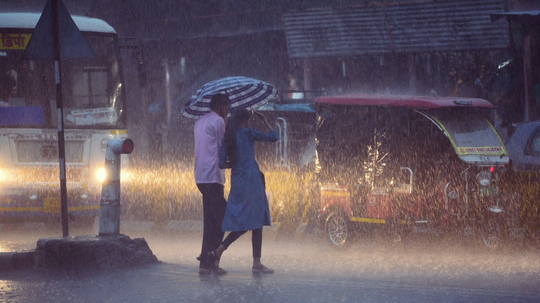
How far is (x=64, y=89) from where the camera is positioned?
12469 millimetres

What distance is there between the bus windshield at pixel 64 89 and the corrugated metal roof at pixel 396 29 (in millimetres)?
9443

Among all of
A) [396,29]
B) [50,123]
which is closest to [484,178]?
[50,123]

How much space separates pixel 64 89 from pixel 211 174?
5707 millimetres

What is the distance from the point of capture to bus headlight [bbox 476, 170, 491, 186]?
9.61 metres

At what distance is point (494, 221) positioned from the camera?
962 cm

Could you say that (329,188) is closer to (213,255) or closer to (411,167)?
(411,167)

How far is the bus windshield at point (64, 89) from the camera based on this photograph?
1230 centimetres

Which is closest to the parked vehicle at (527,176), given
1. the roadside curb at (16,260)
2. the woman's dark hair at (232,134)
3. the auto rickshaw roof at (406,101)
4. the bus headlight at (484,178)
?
the bus headlight at (484,178)

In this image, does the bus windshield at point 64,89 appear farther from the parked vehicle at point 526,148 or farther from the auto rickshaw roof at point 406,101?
the parked vehicle at point 526,148

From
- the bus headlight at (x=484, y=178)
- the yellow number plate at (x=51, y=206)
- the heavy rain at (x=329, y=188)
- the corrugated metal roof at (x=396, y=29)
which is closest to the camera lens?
the heavy rain at (x=329, y=188)

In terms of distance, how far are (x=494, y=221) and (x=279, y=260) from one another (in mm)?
2814

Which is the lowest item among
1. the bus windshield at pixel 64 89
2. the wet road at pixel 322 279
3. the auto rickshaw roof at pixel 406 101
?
the wet road at pixel 322 279

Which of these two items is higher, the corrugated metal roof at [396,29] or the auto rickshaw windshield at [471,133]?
the corrugated metal roof at [396,29]

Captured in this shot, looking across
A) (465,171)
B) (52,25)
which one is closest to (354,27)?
(465,171)
